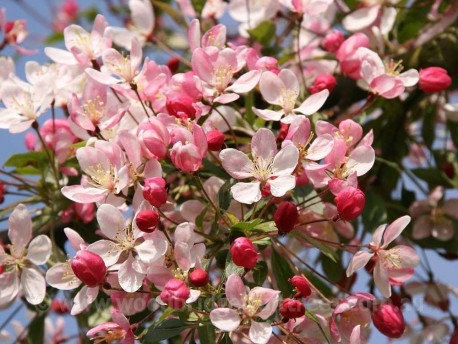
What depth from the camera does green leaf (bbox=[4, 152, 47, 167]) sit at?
1.67 m

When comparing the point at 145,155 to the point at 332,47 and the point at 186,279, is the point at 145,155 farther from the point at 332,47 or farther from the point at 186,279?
the point at 332,47

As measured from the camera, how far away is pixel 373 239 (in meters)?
1.39

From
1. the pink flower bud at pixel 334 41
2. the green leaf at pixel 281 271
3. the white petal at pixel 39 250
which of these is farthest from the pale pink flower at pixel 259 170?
the pink flower bud at pixel 334 41

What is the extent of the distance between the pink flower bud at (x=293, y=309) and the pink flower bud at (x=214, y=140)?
0.25 meters

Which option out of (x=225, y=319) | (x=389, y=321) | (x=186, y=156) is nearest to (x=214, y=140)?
(x=186, y=156)

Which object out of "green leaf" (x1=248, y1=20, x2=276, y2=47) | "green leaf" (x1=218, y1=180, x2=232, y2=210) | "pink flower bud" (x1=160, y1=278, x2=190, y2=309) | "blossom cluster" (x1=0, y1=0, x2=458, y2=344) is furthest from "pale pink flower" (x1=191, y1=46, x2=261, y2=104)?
"green leaf" (x1=248, y1=20, x2=276, y2=47)

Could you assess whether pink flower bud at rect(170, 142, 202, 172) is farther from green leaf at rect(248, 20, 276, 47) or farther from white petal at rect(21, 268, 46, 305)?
green leaf at rect(248, 20, 276, 47)

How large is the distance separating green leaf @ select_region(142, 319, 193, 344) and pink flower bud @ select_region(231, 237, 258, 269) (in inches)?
4.8

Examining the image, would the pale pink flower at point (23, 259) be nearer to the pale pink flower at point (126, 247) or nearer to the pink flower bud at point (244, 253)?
the pale pink flower at point (126, 247)

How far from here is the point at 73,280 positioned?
1.38 metres

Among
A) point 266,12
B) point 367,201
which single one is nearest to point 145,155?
point 367,201

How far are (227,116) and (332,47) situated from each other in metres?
0.26

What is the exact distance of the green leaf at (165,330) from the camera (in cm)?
129

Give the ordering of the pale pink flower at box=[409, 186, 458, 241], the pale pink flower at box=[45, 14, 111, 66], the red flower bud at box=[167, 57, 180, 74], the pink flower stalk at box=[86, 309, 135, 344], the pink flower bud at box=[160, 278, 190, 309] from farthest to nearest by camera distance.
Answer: the pale pink flower at box=[409, 186, 458, 241] < the red flower bud at box=[167, 57, 180, 74] < the pale pink flower at box=[45, 14, 111, 66] < the pink flower stalk at box=[86, 309, 135, 344] < the pink flower bud at box=[160, 278, 190, 309]
